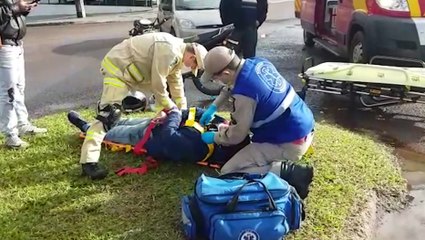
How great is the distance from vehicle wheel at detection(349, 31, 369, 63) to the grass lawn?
202cm

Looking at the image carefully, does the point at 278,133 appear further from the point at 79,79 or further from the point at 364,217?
the point at 79,79

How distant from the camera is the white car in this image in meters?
10.9

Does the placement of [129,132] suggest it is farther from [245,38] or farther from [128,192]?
[245,38]

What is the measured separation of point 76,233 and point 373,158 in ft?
9.48

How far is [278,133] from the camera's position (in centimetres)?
410

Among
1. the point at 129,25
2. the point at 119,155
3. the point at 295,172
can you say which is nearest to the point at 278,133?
the point at 295,172

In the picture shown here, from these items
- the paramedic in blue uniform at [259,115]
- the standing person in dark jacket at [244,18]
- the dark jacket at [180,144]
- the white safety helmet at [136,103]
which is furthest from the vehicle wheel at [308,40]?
the paramedic in blue uniform at [259,115]

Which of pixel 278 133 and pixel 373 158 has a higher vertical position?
pixel 278 133

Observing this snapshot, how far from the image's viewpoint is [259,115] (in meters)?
3.99

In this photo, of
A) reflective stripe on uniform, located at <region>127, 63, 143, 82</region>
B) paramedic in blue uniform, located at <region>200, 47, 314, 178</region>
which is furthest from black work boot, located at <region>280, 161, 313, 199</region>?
reflective stripe on uniform, located at <region>127, 63, 143, 82</region>

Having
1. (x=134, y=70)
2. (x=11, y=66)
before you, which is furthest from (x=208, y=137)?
(x=11, y=66)

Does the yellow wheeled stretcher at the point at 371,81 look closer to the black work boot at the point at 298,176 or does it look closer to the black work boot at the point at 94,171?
the black work boot at the point at 298,176

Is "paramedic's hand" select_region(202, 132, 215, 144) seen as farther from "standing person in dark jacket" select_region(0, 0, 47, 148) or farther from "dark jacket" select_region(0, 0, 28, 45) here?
"dark jacket" select_region(0, 0, 28, 45)

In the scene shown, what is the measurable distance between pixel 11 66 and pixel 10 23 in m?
0.41
